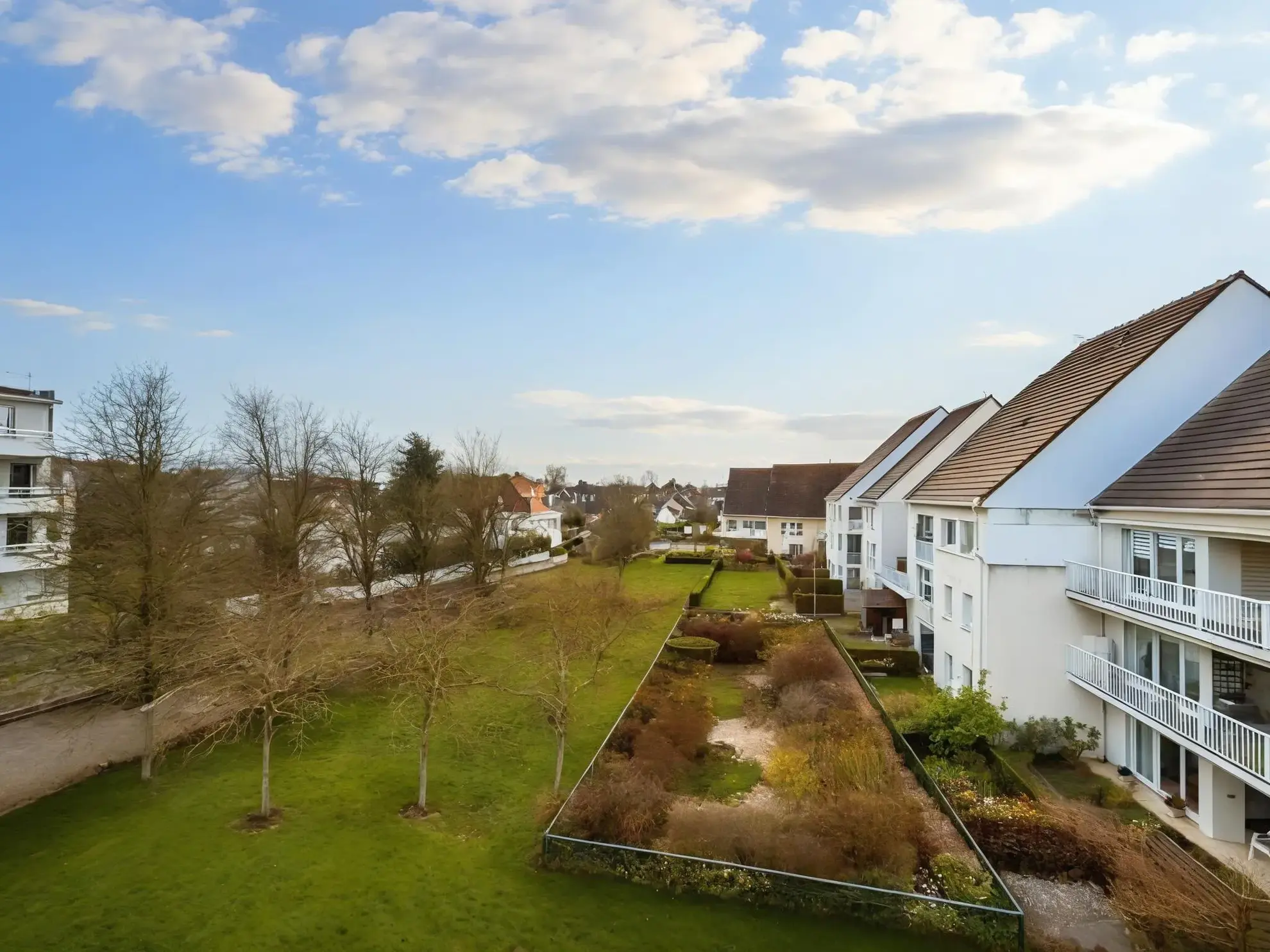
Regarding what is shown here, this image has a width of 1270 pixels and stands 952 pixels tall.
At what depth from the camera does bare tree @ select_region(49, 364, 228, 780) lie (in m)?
16.8

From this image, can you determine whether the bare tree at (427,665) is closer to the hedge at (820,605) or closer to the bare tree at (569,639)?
the bare tree at (569,639)

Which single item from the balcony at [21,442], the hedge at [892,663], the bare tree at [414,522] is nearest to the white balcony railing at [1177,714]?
the hedge at [892,663]

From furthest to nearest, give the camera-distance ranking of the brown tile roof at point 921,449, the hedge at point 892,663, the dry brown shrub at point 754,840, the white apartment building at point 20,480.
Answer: the brown tile roof at point 921,449, the white apartment building at point 20,480, the hedge at point 892,663, the dry brown shrub at point 754,840

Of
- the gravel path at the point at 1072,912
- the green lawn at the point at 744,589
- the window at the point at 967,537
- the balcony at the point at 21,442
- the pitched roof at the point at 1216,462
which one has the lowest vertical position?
the gravel path at the point at 1072,912

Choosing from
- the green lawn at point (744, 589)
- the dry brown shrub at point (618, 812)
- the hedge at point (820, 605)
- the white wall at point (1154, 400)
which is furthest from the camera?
the green lawn at point (744, 589)

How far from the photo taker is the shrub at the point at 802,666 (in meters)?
23.7

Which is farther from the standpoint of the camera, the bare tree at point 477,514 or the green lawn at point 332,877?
the bare tree at point 477,514

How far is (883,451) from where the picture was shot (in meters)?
45.4

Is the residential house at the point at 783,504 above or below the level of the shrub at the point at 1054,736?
above

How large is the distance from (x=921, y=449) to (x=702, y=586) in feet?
51.2

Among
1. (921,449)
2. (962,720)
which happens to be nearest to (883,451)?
(921,449)

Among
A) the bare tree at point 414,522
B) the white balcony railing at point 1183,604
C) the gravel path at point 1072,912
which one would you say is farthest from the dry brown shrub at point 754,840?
the bare tree at point 414,522

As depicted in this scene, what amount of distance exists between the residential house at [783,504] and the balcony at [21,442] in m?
50.2

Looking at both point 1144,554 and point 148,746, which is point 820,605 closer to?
point 1144,554
